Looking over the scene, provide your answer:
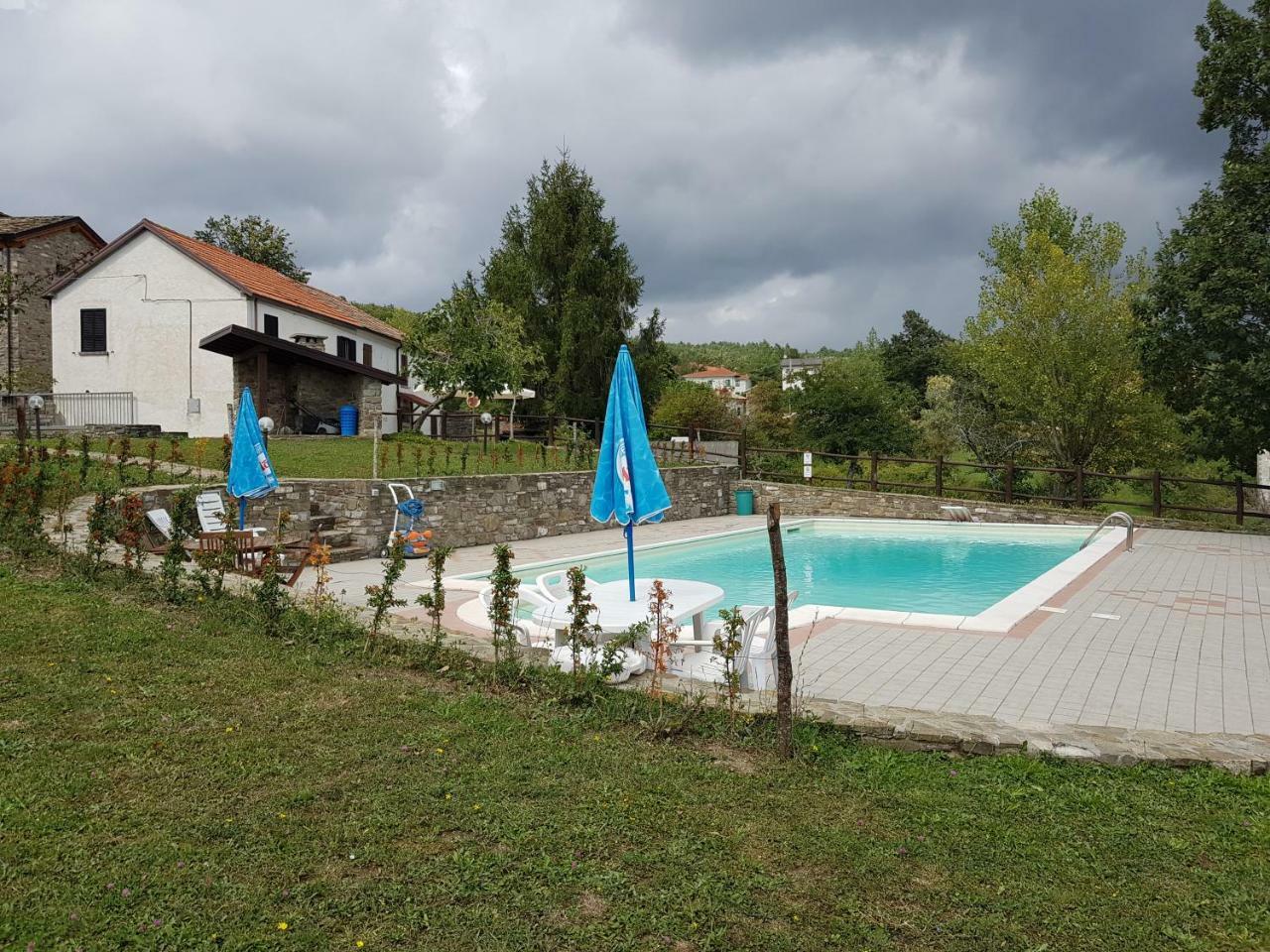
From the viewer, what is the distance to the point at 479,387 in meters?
25.2

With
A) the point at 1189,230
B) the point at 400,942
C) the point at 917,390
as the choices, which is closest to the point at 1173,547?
the point at 1189,230

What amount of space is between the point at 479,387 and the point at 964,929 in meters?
23.6

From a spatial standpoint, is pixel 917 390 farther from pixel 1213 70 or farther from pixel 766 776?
pixel 766 776

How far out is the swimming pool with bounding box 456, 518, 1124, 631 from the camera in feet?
34.9

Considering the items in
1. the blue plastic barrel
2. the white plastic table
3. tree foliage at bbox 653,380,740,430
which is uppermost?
tree foliage at bbox 653,380,740,430

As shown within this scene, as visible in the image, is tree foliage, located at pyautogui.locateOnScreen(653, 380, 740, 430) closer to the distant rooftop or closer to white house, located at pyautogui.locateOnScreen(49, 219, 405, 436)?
white house, located at pyautogui.locateOnScreen(49, 219, 405, 436)

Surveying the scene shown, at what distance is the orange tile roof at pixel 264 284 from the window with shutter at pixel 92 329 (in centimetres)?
300

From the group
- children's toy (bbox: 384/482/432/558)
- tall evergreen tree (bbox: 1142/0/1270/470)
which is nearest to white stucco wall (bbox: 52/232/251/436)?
children's toy (bbox: 384/482/432/558)

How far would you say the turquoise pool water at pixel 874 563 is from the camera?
38.6ft

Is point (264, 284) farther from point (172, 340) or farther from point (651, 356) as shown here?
point (651, 356)

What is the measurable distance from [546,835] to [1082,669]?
16.5ft

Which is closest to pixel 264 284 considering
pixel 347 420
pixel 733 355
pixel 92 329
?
pixel 92 329

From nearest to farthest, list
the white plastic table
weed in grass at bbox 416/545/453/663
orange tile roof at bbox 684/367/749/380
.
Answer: weed in grass at bbox 416/545/453/663 → the white plastic table → orange tile roof at bbox 684/367/749/380

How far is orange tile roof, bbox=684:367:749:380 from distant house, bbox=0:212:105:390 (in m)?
75.6
